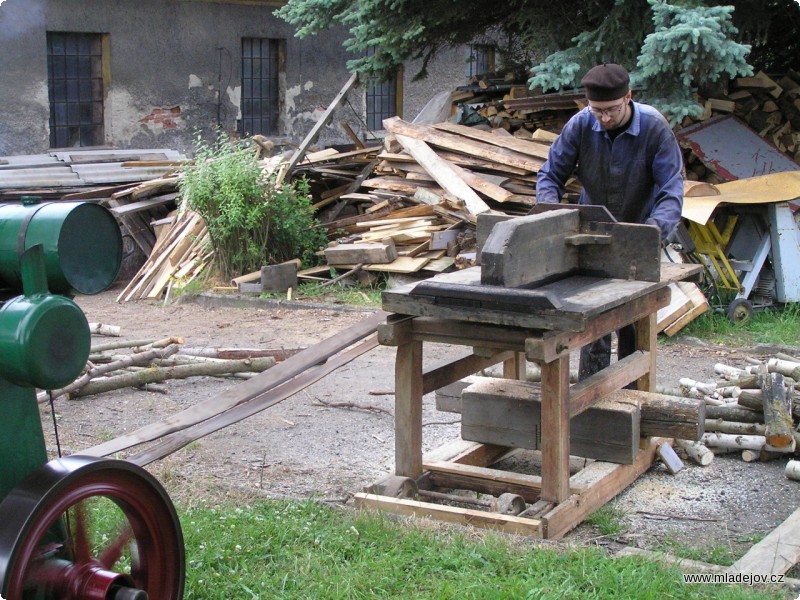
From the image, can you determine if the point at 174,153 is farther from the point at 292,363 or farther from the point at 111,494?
the point at 111,494

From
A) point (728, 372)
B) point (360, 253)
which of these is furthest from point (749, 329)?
point (360, 253)

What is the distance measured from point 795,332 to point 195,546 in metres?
6.19

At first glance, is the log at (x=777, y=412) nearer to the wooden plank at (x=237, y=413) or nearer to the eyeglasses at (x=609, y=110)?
the eyeglasses at (x=609, y=110)

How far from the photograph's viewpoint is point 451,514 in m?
4.29

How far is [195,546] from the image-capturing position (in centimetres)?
383

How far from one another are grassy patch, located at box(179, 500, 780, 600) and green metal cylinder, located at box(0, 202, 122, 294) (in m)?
1.25

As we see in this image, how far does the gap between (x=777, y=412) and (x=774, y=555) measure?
1.70m

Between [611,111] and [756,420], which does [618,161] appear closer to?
[611,111]

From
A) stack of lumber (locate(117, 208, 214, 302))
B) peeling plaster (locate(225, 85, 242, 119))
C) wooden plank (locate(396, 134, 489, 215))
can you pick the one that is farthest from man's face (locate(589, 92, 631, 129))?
peeling plaster (locate(225, 85, 242, 119))

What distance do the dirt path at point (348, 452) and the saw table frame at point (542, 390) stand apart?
7.8 inches

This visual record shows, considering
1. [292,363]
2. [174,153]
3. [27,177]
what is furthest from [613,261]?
[174,153]

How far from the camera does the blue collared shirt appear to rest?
527 centimetres

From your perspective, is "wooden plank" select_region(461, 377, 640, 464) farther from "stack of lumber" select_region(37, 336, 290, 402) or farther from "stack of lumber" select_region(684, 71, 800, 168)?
"stack of lumber" select_region(684, 71, 800, 168)

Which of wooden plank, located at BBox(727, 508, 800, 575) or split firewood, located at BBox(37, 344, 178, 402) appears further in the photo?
split firewood, located at BBox(37, 344, 178, 402)
